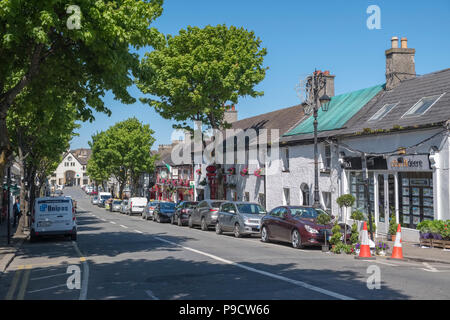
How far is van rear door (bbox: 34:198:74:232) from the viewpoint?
19.5 meters

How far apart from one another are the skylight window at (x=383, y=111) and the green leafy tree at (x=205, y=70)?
9.71 m

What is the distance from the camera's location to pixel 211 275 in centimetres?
1030

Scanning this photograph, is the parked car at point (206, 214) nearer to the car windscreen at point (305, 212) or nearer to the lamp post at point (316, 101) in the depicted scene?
the lamp post at point (316, 101)

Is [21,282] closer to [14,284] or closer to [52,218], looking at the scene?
[14,284]

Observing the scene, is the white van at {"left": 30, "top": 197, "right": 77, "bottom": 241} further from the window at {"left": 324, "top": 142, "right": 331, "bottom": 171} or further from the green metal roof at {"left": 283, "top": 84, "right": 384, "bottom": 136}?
the green metal roof at {"left": 283, "top": 84, "right": 384, "bottom": 136}

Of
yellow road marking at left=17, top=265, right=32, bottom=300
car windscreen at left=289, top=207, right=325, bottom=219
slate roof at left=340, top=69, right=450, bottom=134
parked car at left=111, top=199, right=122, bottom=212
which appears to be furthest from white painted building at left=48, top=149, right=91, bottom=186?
yellow road marking at left=17, top=265, right=32, bottom=300

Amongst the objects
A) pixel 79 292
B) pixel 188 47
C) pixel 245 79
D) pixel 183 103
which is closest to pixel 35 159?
pixel 183 103

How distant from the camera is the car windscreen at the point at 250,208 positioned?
72.8ft

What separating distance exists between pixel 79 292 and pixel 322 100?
13271mm

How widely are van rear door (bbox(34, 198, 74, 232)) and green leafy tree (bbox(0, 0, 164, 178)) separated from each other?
6816 millimetres

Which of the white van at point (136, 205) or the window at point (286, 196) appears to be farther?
the white van at point (136, 205)

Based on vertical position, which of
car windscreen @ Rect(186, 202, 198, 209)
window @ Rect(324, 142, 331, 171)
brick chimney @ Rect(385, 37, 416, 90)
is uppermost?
brick chimney @ Rect(385, 37, 416, 90)

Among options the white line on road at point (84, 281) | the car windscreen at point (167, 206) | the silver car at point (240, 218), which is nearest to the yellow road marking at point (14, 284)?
the white line on road at point (84, 281)
